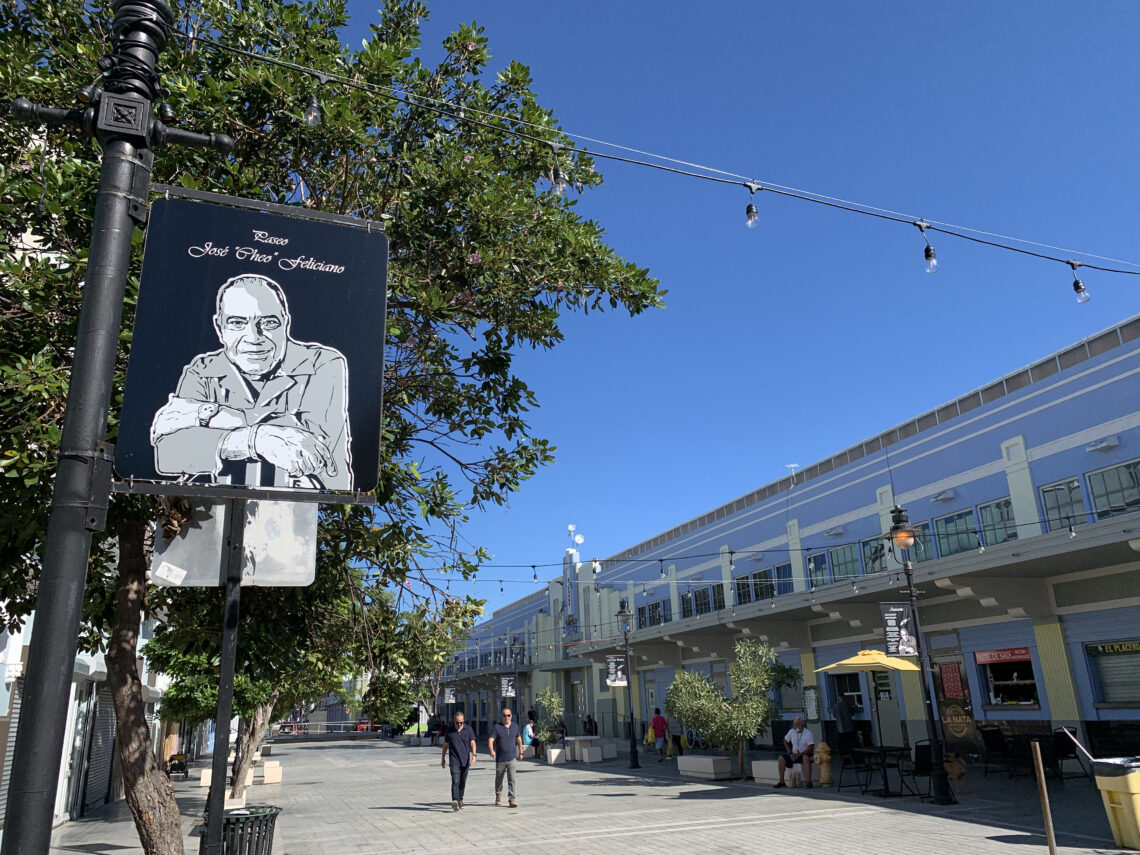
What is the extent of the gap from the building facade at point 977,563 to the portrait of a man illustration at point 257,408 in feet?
45.2

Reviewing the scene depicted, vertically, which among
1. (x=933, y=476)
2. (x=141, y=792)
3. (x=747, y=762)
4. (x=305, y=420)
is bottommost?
(x=747, y=762)

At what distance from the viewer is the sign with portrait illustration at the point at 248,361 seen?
4.24m

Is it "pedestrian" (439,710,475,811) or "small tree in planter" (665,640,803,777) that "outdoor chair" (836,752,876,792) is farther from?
"pedestrian" (439,710,475,811)

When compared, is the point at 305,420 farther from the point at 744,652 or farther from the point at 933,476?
the point at 933,476

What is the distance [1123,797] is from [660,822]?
6871 mm

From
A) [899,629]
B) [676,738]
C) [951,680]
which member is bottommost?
[676,738]

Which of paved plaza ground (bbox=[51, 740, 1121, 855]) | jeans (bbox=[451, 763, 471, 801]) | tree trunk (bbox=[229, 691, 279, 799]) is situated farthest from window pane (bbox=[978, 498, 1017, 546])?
tree trunk (bbox=[229, 691, 279, 799])

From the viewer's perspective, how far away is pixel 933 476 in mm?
25281

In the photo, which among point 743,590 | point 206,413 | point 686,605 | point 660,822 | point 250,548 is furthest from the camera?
point 686,605

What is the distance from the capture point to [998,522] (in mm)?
22609

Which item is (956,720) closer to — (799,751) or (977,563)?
(977,563)

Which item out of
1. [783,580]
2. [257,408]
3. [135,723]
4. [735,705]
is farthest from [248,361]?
[783,580]

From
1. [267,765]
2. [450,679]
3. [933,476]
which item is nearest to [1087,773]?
[933,476]

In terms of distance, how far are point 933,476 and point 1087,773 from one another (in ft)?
32.3
